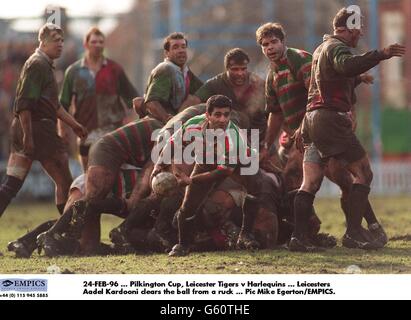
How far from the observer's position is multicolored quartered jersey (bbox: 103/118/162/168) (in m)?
9.59

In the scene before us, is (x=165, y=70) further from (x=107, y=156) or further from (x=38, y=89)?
(x=38, y=89)

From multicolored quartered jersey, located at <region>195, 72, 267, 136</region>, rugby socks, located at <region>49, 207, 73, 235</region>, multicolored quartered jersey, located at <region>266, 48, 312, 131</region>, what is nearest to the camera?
multicolored quartered jersey, located at <region>266, 48, 312, 131</region>

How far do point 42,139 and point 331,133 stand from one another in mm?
2877

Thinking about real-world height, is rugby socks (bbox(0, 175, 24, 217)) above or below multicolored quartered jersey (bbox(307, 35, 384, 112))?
below

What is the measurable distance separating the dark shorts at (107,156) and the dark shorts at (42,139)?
1.86ft

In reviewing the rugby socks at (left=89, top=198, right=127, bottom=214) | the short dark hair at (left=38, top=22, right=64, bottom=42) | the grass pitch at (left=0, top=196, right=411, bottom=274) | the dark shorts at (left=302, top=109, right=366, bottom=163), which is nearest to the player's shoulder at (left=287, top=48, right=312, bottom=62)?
the dark shorts at (left=302, top=109, right=366, bottom=163)

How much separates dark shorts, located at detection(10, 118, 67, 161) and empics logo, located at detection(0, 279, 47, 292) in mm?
2114

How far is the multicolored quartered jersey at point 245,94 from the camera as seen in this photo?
388 inches

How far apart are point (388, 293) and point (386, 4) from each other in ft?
93.0

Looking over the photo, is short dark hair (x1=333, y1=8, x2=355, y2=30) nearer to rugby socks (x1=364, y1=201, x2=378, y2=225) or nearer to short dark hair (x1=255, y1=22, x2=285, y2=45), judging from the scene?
short dark hair (x1=255, y1=22, x2=285, y2=45)

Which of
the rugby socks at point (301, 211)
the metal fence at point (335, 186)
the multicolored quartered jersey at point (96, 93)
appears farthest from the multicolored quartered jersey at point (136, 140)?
the metal fence at point (335, 186)

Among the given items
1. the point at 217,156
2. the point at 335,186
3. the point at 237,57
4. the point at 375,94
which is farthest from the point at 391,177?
the point at 217,156

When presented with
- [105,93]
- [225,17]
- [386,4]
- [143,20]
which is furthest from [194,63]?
[105,93]

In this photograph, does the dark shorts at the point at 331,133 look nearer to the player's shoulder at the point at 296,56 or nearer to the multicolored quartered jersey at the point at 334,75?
the multicolored quartered jersey at the point at 334,75
